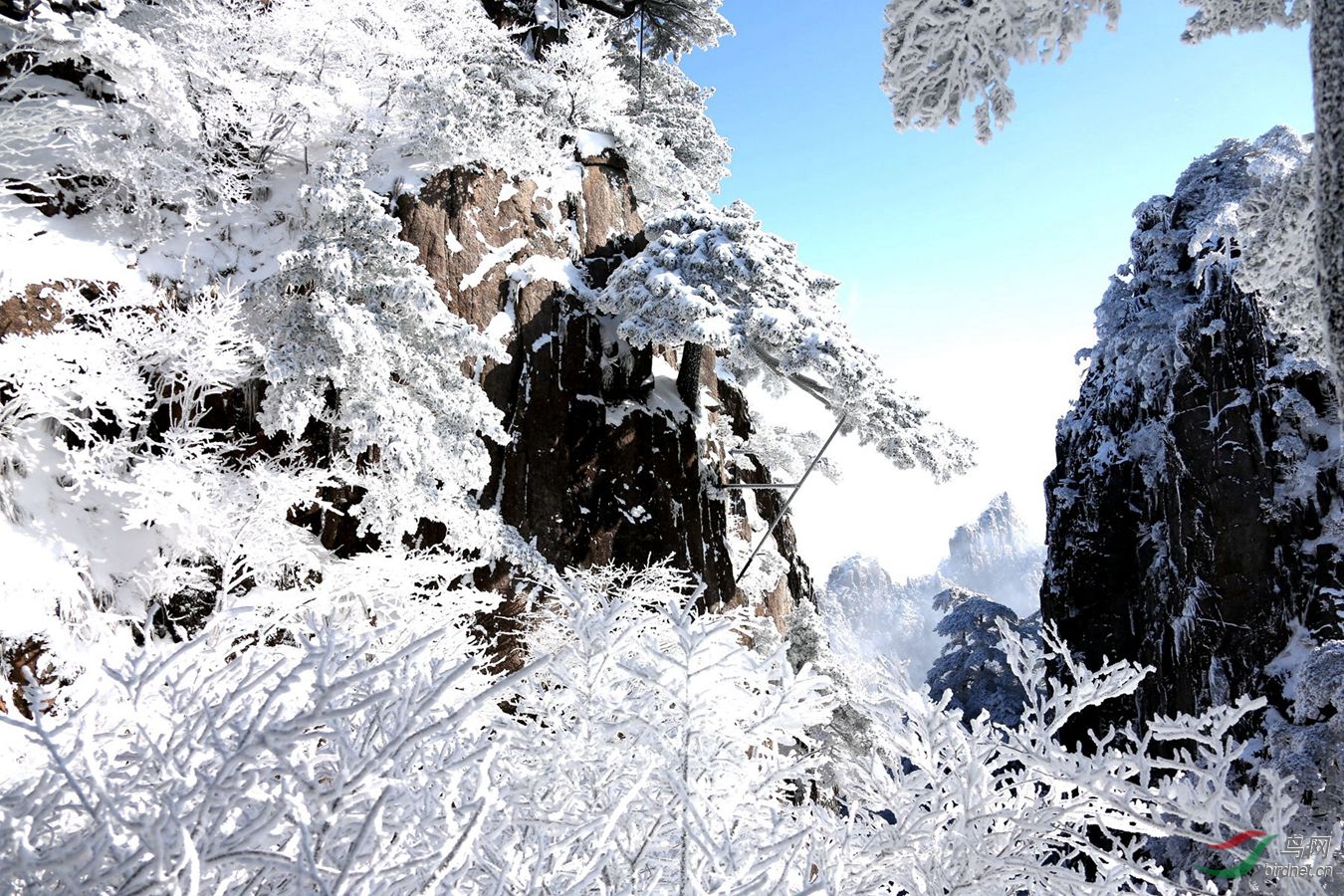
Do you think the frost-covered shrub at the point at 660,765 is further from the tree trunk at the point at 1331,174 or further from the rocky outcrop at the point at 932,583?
the rocky outcrop at the point at 932,583

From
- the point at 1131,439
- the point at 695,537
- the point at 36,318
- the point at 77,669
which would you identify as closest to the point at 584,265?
the point at 695,537

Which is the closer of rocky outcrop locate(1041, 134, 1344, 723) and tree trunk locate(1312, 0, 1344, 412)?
tree trunk locate(1312, 0, 1344, 412)

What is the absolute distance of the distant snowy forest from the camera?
231cm

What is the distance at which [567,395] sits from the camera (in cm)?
1351

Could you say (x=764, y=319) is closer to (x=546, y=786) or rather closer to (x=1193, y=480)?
(x=546, y=786)

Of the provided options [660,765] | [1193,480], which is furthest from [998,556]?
[660,765]

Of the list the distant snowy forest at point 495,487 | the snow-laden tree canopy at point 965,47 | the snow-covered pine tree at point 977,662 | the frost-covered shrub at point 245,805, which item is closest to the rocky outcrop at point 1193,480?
the distant snowy forest at point 495,487

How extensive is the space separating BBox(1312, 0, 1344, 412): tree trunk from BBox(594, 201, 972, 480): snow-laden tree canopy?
933cm

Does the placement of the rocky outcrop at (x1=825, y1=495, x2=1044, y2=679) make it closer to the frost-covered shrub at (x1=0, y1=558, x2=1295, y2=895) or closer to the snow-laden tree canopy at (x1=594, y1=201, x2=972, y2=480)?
the snow-laden tree canopy at (x1=594, y1=201, x2=972, y2=480)

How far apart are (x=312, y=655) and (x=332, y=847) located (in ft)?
2.26

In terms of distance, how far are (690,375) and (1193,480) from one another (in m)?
12.1

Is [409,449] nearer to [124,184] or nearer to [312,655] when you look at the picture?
[124,184]

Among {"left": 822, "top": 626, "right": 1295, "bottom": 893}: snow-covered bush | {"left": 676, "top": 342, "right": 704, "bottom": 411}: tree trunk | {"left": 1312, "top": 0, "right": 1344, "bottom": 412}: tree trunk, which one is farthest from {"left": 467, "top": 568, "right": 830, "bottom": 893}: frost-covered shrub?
{"left": 676, "top": 342, "right": 704, "bottom": 411}: tree trunk

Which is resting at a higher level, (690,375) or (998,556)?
(690,375)
